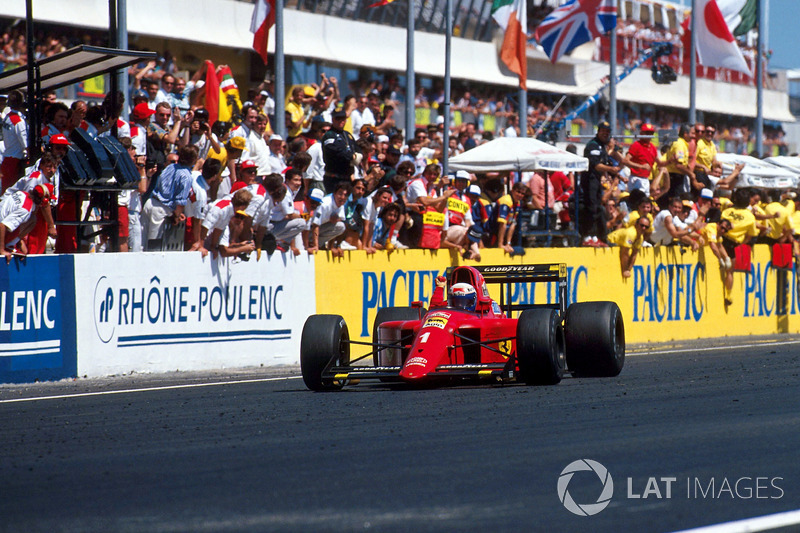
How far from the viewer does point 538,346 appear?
1054cm

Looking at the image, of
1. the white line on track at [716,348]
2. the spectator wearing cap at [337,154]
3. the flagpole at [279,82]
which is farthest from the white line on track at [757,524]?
the flagpole at [279,82]

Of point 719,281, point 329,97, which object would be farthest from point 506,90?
point 329,97

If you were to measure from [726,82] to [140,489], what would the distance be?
167 ft

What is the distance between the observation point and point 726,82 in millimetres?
54062

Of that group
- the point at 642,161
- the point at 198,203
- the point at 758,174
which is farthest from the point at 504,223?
the point at 758,174

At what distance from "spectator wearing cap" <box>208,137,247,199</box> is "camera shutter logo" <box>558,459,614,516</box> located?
9.05 meters

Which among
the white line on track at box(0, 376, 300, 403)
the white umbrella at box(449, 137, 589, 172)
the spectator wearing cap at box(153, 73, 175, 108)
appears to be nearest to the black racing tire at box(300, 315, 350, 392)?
the white line on track at box(0, 376, 300, 403)

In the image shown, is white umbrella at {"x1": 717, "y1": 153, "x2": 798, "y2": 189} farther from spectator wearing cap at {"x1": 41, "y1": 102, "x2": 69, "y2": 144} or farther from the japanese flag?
spectator wearing cap at {"x1": 41, "y1": 102, "x2": 69, "y2": 144}

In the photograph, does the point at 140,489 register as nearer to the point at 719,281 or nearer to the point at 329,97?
the point at 329,97

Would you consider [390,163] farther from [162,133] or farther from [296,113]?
[162,133]

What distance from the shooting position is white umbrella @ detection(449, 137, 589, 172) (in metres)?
19.2

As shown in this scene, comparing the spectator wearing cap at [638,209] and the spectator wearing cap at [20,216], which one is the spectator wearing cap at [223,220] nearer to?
the spectator wearing cap at [20,216]

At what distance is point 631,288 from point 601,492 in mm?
14505

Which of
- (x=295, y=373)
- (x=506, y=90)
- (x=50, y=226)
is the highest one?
(x=506, y=90)
